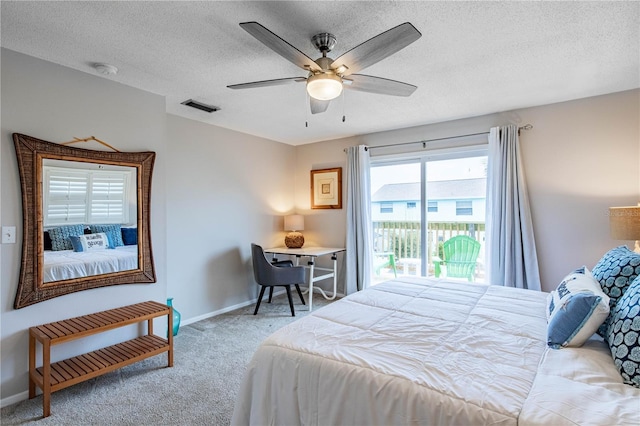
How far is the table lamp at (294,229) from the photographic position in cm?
468

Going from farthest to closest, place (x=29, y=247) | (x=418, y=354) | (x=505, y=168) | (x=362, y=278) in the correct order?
(x=362, y=278), (x=505, y=168), (x=29, y=247), (x=418, y=354)

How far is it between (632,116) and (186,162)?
4.48 metres

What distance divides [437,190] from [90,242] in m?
3.78

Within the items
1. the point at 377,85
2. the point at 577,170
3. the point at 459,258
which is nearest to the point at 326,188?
the point at 459,258

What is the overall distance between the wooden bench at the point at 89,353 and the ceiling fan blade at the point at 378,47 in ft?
7.84

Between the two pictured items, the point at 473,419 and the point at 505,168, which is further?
the point at 505,168

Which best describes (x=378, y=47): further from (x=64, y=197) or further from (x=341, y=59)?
(x=64, y=197)

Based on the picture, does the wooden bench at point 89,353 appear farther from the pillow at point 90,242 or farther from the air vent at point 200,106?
the air vent at point 200,106

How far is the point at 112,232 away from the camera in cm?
267

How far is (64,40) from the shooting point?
202 centimetres

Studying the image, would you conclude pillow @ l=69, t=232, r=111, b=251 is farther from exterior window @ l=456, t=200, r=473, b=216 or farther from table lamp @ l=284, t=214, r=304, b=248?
exterior window @ l=456, t=200, r=473, b=216

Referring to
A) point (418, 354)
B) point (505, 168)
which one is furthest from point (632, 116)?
point (418, 354)

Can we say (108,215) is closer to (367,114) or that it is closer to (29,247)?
(29,247)

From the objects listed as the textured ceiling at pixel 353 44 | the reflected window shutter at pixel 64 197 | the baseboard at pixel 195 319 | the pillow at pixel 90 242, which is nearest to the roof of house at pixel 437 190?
the textured ceiling at pixel 353 44
